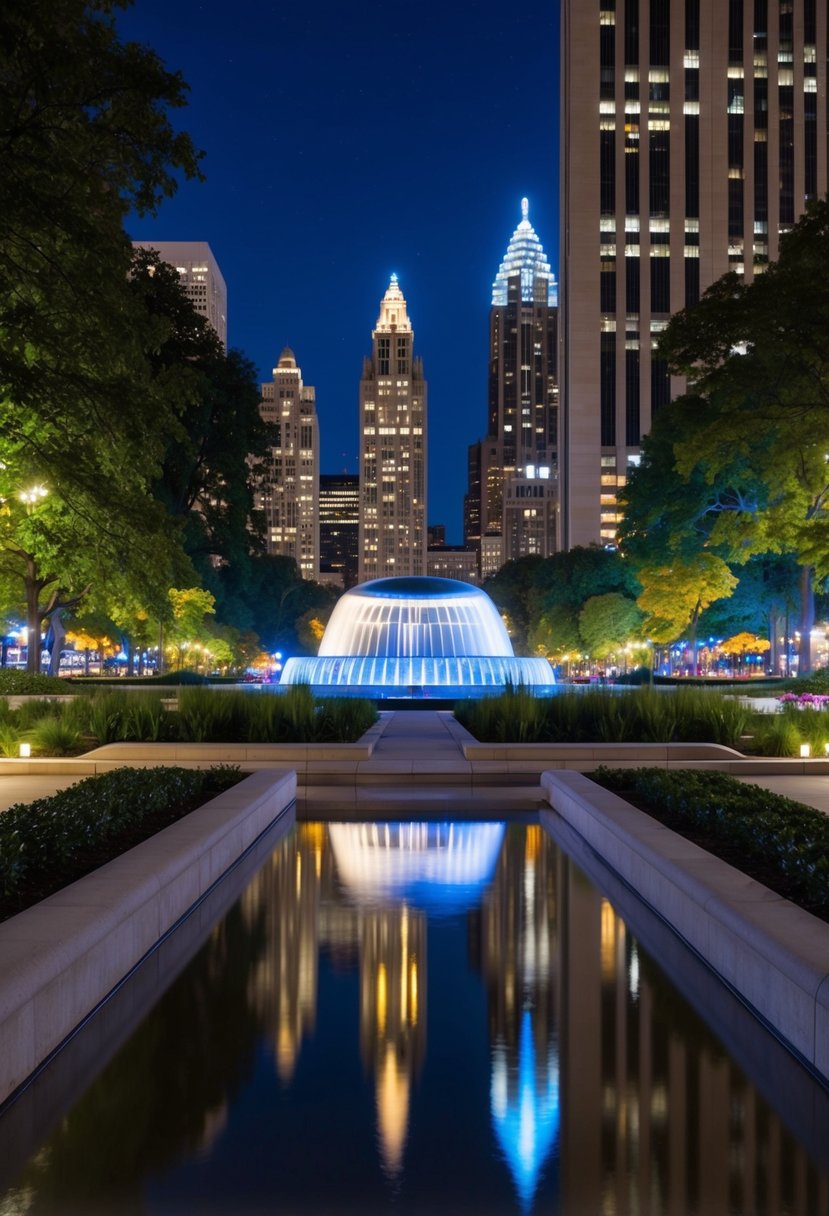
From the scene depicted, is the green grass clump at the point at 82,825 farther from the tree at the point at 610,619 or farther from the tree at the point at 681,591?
the tree at the point at 610,619

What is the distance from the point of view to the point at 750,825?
9.30 m

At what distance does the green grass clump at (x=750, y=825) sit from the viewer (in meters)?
7.47

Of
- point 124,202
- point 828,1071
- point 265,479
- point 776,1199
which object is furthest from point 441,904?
point 265,479

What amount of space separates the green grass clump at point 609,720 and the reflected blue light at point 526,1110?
43.8 ft

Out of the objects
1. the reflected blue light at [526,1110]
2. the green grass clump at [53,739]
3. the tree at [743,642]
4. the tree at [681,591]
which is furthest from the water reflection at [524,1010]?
the tree at [743,642]

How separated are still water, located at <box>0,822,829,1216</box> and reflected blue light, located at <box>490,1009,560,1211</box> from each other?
→ 1 cm

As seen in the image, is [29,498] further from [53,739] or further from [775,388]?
[775,388]

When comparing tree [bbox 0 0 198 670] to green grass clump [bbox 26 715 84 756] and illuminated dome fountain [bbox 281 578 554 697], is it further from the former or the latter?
illuminated dome fountain [bbox 281 578 554 697]

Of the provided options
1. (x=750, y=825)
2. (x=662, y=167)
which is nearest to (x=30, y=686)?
(x=750, y=825)

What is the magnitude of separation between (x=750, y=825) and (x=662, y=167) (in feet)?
436

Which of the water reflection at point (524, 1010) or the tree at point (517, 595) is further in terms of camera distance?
the tree at point (517, 595)

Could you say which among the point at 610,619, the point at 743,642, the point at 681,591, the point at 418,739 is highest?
the point at 681,591

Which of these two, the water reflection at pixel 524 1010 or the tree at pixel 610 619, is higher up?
the tree at pixel 610 619

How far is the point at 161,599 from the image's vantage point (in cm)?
1839
